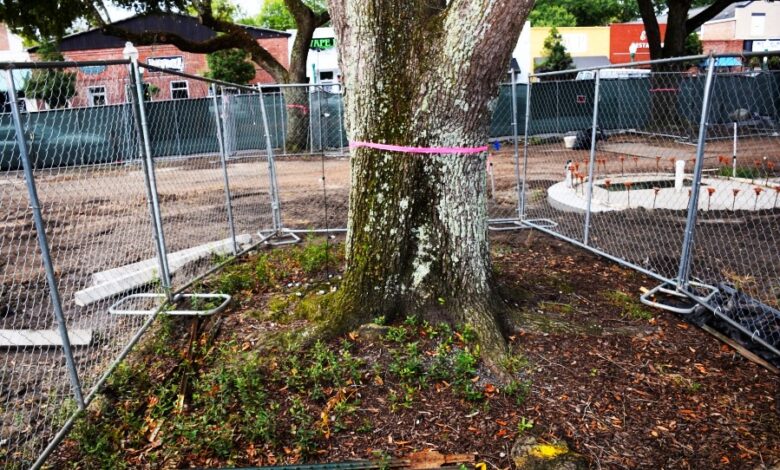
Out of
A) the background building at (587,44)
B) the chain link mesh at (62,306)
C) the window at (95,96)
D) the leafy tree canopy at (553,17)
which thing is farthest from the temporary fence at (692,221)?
the leafy tree canopy at (553,17)

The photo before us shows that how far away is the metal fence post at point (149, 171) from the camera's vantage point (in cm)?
440

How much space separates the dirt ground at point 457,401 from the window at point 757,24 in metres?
50.9

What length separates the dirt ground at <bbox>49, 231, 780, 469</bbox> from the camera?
3.04m

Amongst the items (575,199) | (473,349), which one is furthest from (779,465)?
(575,199)

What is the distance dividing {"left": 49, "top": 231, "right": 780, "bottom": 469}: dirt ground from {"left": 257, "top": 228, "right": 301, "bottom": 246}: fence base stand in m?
2.64

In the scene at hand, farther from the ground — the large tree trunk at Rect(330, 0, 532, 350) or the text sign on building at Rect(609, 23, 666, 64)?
the text sign on building at Rect(609, 23, 666, 64)

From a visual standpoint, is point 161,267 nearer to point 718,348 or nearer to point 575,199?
point 718,348

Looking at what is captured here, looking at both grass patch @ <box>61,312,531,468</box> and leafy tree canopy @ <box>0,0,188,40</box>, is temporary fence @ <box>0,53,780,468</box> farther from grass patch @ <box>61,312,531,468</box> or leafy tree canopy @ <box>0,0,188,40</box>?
leafy tree canopy @ <box>0,0,188,40</box>

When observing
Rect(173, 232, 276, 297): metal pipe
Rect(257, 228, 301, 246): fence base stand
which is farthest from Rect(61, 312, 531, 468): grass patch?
Rect(257, 228, 301, 246): fence base stand

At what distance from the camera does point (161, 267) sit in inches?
192

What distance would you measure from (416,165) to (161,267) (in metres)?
2.48

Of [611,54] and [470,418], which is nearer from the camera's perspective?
[470,418]

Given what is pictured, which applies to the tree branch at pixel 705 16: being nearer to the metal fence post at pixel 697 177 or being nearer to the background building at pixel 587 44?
the metal fence post at pixel 697 177

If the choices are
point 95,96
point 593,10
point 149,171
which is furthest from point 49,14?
point 593,10
